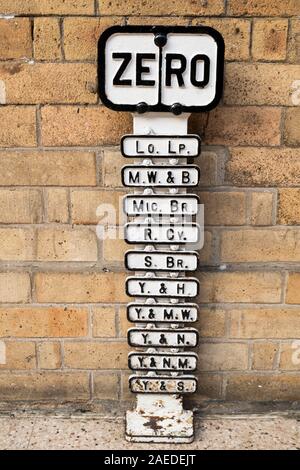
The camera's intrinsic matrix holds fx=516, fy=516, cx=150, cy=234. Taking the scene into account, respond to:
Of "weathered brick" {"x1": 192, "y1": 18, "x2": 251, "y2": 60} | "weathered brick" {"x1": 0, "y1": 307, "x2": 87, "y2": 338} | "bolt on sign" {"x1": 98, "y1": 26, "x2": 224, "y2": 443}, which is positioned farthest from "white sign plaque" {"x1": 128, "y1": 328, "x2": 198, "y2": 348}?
"weathered brick" {"x1": 192, "y1": 18, "x2": 251, "y2": 60}

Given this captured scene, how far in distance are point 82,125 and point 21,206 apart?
31cm

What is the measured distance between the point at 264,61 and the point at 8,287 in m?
1.03

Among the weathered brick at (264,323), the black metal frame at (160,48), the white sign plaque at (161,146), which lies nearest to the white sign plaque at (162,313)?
the weathered brick at (264,323)

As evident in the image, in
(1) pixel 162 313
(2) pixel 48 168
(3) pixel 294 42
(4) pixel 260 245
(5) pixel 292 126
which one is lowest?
(1) pixel 162 313

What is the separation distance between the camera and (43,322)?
1669 millimetres

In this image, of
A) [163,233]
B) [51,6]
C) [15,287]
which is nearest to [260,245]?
[163,233]

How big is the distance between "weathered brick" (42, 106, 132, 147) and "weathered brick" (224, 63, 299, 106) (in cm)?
31

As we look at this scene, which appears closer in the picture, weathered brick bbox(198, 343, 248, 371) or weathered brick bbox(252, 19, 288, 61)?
weathered brick bbox(252, 19, 288, 61)

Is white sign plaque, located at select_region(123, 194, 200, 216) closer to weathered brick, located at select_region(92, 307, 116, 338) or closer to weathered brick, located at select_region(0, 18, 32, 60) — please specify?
weathered brick, located at select_region(92, 307, 116, 338)

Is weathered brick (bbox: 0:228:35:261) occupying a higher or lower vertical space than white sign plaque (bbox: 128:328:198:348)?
higher

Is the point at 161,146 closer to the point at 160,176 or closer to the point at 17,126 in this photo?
the point at 160,176

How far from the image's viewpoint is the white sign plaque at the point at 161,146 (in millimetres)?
1374

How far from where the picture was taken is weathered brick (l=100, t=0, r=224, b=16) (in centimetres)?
142

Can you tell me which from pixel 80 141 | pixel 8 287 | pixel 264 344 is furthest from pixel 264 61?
pixel 8 287
